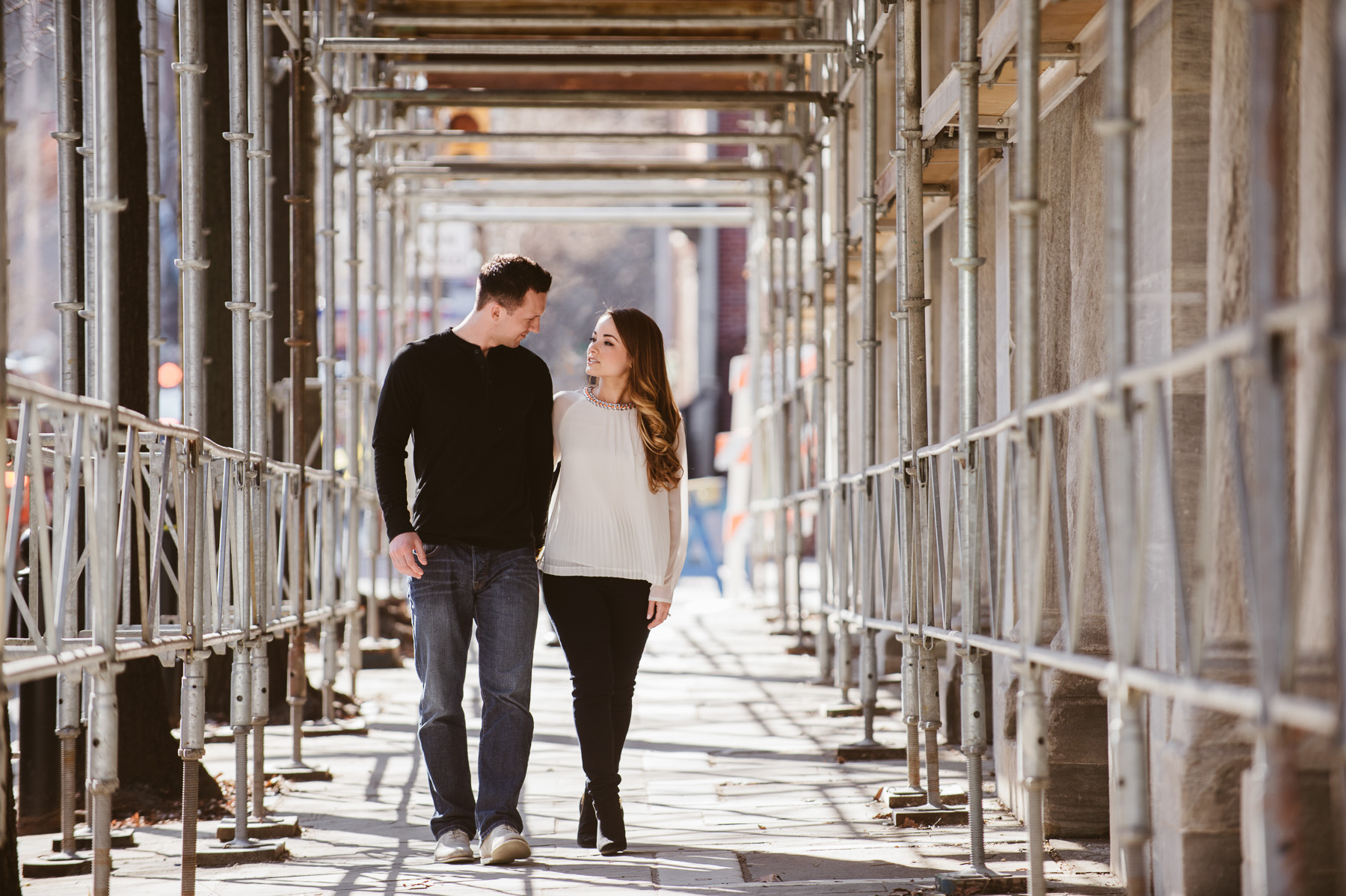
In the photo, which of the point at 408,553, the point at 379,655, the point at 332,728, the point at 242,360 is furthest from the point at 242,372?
the point at 379,655

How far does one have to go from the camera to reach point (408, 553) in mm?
5035

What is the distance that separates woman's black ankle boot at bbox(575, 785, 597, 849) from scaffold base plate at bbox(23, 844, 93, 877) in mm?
1739

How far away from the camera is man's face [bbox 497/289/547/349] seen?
526 centimetres

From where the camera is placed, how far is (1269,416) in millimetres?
2307

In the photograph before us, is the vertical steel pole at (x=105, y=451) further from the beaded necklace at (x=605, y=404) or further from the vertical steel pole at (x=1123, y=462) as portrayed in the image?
the vertical steel pole at (x=1123, y=462)

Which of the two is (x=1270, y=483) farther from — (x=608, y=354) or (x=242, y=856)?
(x=242, y=856)

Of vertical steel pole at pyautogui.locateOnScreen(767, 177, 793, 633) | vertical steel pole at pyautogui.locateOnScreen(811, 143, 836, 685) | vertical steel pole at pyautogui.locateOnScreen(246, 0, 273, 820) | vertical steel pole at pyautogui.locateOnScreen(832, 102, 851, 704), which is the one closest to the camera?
vertical steel pole at pyautogui.locateOnScreen(246, 0, 273, 820)

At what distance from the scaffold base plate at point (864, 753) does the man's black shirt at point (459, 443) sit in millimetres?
2767

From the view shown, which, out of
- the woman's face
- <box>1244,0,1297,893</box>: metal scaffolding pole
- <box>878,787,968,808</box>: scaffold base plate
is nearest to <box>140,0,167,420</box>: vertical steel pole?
the woman's face

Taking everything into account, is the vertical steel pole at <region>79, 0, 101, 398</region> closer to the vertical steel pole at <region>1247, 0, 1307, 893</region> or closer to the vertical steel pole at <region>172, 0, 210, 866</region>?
the vertical steel pole at <region>172, 0, 210, 866</region>

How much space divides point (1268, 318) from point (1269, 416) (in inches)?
5.9

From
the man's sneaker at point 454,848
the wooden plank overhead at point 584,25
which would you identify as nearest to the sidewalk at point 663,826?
the man's sneaker at point 454,848

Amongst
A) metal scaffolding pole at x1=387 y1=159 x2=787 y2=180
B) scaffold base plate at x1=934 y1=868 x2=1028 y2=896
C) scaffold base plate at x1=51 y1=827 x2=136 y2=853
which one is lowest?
scaffold base plate at x1=51 y1=827 x2=136 y2=853

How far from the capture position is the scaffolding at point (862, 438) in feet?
8.80
